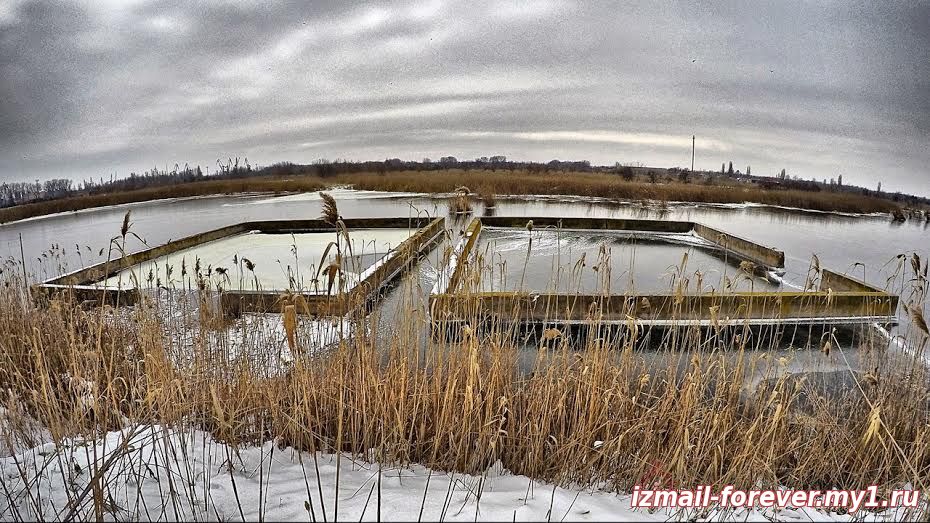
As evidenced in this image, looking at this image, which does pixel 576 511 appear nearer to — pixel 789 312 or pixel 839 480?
pixel 839 480

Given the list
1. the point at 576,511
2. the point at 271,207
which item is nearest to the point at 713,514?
the point at 576,511

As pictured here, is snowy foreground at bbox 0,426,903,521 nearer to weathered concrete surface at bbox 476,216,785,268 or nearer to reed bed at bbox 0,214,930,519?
reed bed at bbox 0,214,930,519

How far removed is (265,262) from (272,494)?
19.5 ft

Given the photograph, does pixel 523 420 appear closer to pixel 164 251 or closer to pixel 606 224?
pixel 164 251

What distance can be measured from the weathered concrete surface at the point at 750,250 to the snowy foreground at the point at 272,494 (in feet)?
18.0

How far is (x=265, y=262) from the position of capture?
7230 millimetres

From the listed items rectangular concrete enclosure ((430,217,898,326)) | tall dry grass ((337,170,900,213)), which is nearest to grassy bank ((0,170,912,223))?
tall dry grass ((337,170,900,213))

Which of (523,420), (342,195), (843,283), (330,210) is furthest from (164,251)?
(342,195)

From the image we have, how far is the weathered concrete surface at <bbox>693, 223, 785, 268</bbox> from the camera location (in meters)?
7.14

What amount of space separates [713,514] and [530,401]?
0.76 m

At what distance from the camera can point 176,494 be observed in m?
1.62

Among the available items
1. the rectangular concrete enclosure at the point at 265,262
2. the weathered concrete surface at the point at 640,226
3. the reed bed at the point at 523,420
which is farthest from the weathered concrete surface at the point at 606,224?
the reed bed at the point at 523,420

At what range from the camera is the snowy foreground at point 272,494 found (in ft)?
5.17

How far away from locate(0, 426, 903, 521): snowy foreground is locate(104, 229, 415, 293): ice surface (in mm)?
3179
